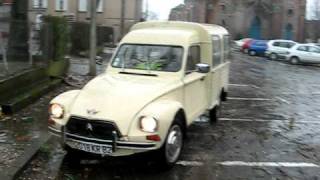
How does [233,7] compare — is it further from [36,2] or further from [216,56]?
[216,56]

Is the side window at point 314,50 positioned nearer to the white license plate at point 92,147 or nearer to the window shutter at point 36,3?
the window shutter at point 36,3

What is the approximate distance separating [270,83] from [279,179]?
52.3ft

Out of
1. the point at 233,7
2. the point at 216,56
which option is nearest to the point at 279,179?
the point at 216,56

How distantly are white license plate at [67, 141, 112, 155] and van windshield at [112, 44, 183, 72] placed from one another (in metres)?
2.10

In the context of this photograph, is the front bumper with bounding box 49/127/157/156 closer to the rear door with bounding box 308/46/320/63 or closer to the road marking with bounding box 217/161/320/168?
the road marking with bounding box 217/161/320/168

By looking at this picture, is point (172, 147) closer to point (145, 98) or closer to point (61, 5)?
point (145, 98)

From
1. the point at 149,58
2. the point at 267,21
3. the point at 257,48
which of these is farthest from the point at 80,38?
the point at 267,21

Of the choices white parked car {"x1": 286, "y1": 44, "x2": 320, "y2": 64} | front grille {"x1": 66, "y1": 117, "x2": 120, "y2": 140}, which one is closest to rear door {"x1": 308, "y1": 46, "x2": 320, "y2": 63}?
white parked car {"x1": 286, "y1": 44, "x2": 320, "y2": 64}

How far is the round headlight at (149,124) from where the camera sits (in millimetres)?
7055

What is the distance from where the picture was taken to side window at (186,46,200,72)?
9.11m

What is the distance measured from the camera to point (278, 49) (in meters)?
43.1

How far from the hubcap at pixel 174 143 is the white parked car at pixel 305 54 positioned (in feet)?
109

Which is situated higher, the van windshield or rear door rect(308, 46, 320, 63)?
the van windshield

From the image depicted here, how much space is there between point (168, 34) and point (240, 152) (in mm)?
2438
